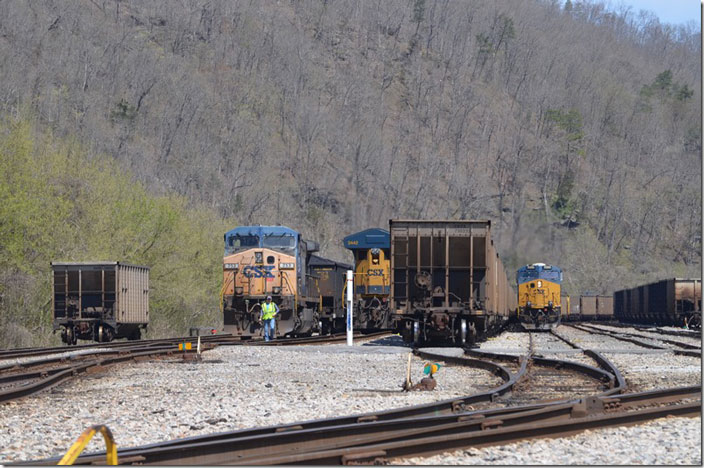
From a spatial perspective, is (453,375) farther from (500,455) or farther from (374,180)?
(374,180)

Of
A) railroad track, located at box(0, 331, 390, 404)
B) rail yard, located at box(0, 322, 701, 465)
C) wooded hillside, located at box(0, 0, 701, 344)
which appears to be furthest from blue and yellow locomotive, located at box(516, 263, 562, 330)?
rail yard, located at box(0, 322, 701, 465)

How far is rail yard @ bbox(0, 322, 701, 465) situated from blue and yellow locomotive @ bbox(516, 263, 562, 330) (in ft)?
88.9

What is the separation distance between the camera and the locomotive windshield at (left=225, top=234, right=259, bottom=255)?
3019cm

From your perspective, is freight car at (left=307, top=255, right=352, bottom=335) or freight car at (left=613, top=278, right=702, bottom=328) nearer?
freight car at (left=307, top=255, right=352, bottom=335)

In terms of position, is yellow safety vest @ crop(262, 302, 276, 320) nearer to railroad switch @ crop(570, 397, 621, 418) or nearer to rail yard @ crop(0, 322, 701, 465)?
rail yard @ crop(0, 322, 701, 465)

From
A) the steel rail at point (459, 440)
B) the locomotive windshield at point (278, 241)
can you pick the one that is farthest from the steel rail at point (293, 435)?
the locomotive windshield at point (278, 241)

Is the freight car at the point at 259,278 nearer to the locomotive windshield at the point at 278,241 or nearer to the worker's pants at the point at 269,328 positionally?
the locomotive windshield at the point at 278,241

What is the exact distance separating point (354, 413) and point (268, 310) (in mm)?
17066

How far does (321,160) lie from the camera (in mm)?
98250

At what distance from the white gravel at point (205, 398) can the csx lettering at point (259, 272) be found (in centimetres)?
1014

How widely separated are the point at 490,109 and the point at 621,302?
53834 millimetres

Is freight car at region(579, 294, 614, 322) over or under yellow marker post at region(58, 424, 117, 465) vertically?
under

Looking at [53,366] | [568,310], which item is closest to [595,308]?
[568,310]

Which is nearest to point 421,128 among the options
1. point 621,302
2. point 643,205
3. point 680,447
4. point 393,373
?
point 643,205
